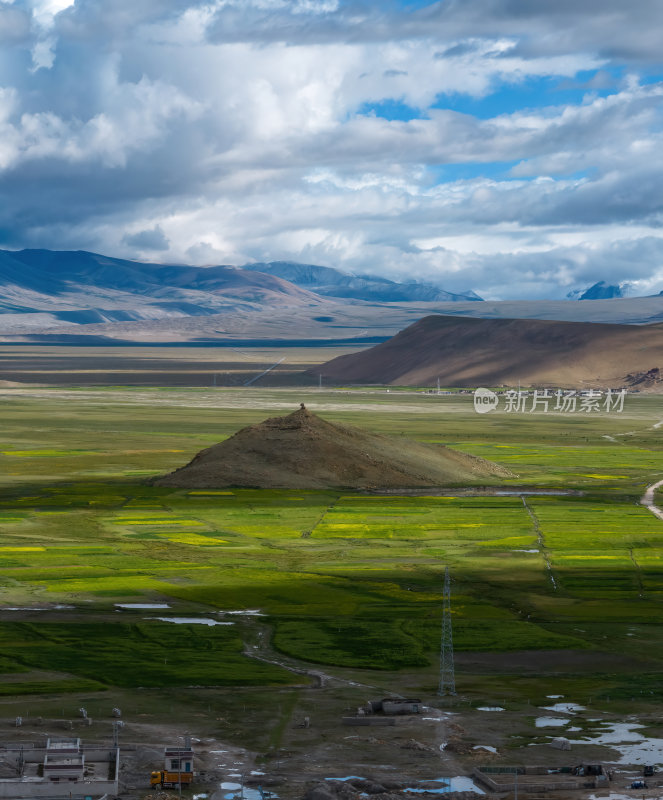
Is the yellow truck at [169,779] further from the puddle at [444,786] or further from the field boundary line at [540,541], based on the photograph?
the field boundary line at [540,541]

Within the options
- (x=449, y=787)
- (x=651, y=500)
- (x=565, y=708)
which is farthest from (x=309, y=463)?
(x=449, y=787)

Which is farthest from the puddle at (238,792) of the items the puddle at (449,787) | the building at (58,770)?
the puddle at (449,787)

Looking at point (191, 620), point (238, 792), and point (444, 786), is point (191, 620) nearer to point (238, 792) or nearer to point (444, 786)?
point (238, 792)

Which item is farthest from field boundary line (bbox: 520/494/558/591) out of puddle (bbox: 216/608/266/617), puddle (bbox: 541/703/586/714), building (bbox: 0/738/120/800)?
building (bbox: 0/738/120/800)

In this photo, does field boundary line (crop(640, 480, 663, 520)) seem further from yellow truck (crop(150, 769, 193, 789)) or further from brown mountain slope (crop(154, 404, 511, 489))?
yellow truck (crop(150, 769, 193, 789))

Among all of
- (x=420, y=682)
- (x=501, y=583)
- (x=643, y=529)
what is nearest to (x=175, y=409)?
(x=643, y=529)

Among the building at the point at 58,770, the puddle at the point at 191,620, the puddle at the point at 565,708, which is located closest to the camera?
the building at the point at 58,770
